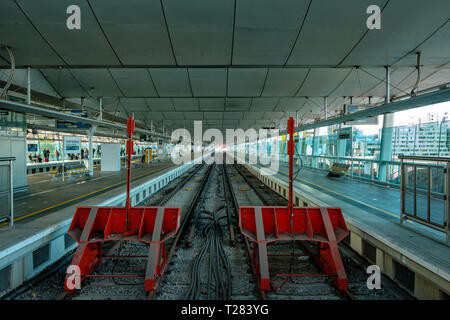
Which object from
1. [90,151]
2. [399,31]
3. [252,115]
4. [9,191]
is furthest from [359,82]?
[90,151]

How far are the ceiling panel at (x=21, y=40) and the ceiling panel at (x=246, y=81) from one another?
6160 millimetres

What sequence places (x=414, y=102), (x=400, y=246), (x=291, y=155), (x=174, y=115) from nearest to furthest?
(x=400, y=246) < (x=291, y=155) < (x=414, y=102) < (x=174, y=115)

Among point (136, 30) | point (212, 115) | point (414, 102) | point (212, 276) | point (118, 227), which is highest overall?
point (136, 30)

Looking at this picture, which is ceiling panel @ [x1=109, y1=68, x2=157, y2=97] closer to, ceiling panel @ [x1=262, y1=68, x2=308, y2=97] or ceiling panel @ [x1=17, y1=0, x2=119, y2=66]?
ceiling panel @ [x1=17, y1=0, x2=119, y2=66]

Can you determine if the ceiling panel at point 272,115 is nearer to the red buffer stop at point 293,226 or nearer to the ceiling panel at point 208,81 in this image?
the ceiling panel at point 208,81

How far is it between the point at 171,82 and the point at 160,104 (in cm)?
415

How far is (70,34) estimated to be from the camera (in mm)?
5895

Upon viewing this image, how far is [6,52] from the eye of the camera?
254 inches

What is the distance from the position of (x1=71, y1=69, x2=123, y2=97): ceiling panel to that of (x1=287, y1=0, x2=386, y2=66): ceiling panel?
765 cm

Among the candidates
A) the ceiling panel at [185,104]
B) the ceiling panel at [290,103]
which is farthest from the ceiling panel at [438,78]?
the ceiling panel at [185,104]

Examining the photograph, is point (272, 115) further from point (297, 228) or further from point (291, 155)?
point (297, 228)

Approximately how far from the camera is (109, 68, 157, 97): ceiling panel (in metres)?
9.19

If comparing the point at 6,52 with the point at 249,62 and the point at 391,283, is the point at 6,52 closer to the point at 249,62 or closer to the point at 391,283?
the point at 249,62
